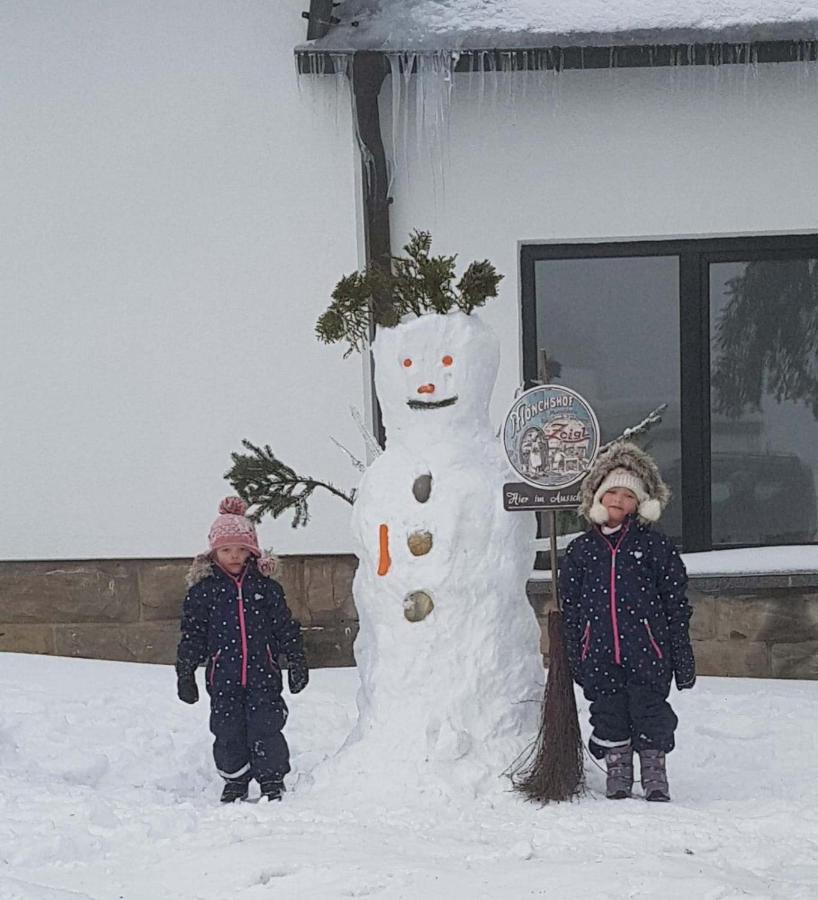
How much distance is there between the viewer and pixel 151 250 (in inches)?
252

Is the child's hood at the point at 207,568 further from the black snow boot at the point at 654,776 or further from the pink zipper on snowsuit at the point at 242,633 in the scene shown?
the black snow boot at the point at 654,776

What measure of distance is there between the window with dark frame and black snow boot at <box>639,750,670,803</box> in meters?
2.73

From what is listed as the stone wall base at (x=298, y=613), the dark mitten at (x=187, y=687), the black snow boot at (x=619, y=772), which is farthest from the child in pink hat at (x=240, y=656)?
the stone wall base at (x=298, y=613)

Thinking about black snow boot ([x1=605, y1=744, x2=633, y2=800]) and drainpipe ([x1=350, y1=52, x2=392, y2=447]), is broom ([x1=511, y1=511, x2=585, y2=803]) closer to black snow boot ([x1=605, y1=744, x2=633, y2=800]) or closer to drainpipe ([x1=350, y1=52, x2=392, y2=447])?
black snow boot ([x1=605, y1=744, x2=633, y2=800])

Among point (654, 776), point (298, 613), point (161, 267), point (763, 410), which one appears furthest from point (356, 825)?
point (763, 410)

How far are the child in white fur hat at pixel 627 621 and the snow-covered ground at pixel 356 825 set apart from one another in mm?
201

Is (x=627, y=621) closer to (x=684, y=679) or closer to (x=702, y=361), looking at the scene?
(x=684, y=679)

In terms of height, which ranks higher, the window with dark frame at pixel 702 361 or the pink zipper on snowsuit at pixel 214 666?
the window with dark frame at pixel 702 361

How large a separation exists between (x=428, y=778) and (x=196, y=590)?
3.49 feet

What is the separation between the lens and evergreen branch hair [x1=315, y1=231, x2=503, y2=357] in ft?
14.1

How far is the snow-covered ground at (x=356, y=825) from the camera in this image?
10.1ft

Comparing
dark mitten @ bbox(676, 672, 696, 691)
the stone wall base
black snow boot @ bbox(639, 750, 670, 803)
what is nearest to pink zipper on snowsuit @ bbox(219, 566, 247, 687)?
black snow boot @ bbox(639, 750, 670, 803)

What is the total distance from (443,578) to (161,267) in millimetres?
2990

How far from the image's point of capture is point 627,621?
401 centimetres
